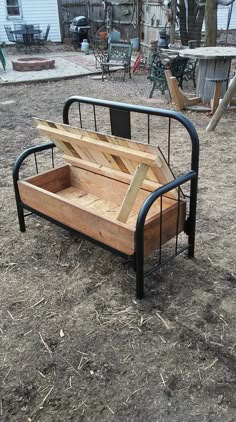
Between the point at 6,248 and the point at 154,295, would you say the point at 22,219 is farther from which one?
the point at 154,295

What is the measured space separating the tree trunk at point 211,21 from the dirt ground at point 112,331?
676 centimetres

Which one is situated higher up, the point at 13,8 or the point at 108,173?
the point at 13,8

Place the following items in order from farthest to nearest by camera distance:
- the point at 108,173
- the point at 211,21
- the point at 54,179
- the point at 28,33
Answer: the point at 28,33 < the point at 211,21 < the point at 54,179 < the point at 108,173

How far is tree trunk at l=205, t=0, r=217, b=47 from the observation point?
8.91 m

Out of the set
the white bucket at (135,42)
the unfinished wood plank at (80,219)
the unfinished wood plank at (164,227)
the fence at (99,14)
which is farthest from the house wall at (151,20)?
the unfinished wood plank at (164,227)

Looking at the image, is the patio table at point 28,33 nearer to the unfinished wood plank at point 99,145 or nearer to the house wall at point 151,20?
the house wall at point 151,20

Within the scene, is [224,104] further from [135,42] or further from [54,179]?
[135,42]

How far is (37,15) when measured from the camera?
1666cm

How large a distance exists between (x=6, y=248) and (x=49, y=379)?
1.39m

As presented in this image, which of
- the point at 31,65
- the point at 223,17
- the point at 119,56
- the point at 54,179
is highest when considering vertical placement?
the point at 223,17

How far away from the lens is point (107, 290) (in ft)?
8.83

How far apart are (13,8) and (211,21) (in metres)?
10.4

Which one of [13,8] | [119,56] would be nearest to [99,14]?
[13,8]

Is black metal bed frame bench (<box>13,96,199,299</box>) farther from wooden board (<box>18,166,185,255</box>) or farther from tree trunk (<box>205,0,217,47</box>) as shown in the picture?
tree trunk (<box>205,0,217,47</box>)
